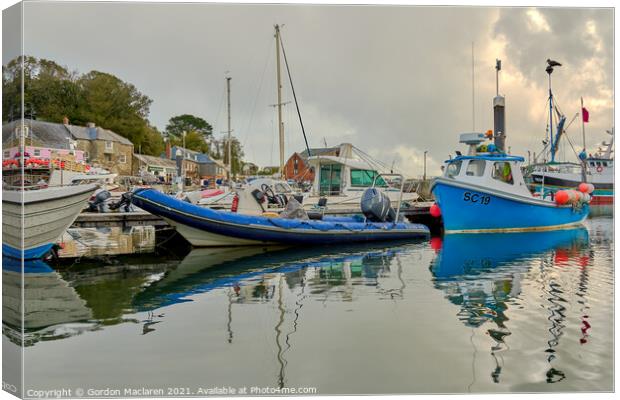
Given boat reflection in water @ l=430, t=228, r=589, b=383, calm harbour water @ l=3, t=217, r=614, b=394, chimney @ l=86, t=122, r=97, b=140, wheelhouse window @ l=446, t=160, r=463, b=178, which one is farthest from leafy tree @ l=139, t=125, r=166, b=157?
calm harbour water @ l=3, t=217, r=614, b=394

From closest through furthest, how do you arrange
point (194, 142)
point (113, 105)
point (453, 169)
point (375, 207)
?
point (375, 207)
point (453, 169)
point (113, 105)
point (194, 142)

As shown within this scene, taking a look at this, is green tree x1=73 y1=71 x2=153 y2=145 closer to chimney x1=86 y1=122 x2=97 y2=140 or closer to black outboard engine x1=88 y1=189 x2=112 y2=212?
chimney x1=86 y1=122 x2=97 y2=140

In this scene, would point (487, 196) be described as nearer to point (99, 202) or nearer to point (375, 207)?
point (375, 207)

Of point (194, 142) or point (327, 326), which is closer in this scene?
point (327, 326)

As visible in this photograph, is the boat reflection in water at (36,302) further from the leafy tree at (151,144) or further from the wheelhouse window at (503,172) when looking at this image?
the leafy tree at (151,144)

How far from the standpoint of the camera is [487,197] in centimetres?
1842

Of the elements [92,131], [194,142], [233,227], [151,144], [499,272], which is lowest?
[499,272]

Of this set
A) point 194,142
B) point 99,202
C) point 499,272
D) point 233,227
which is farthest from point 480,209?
point 194,142

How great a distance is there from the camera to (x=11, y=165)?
16.2 feet

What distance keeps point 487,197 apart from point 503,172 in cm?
147

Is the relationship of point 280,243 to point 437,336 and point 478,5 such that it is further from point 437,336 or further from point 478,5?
point 478,5

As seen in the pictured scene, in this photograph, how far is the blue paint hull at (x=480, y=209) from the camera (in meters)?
18.4

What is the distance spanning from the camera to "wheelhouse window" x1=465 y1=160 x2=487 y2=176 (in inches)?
751

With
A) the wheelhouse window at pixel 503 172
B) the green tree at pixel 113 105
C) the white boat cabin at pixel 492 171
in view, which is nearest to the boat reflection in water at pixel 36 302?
the white boat cabin at pixel 492 171
